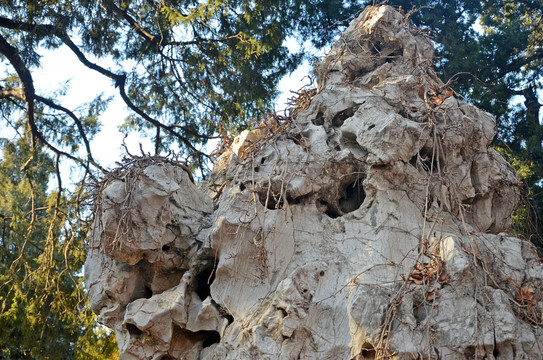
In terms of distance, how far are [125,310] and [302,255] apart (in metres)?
1.41

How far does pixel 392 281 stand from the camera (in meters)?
4.14

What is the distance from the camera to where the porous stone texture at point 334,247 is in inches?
157

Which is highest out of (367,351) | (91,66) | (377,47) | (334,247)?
(91,66)

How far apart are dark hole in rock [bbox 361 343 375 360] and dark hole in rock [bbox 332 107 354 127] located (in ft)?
6.81

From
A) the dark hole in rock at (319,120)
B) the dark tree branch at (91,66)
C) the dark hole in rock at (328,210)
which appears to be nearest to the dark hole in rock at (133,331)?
the dark hole in rock at (328,210)

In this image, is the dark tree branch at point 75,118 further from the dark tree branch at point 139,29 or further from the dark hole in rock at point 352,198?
the dark hole in rock at point 352,198

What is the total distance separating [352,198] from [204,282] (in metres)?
1.34

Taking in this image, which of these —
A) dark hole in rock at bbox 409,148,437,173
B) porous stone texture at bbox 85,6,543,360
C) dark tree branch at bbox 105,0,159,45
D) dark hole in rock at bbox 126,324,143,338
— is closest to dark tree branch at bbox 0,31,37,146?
dark tree branch at bbox 105,0,159,45

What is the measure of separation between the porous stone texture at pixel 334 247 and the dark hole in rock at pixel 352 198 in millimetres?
16

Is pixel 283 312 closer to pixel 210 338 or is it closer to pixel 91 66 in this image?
pixel 210 338

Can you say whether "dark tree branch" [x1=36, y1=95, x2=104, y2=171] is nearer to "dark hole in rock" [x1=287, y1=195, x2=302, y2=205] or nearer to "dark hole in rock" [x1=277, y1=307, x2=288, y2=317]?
"dark hole in rock" [x1=287, y1=195, x2=302, y2=205]

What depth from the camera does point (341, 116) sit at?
542 centimetres

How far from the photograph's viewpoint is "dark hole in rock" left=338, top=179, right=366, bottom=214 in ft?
16.8

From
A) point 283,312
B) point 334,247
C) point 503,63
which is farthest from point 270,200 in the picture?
point 503,63
